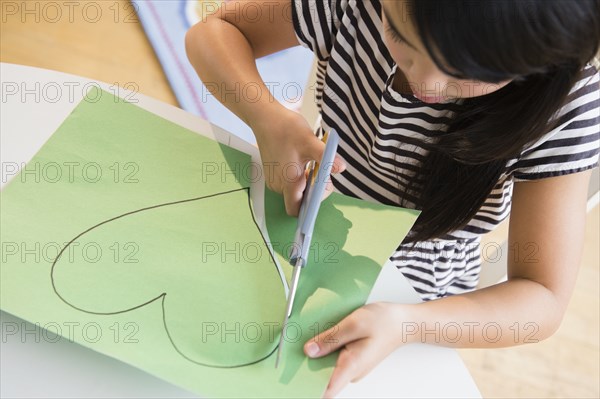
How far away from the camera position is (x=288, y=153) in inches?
23.5

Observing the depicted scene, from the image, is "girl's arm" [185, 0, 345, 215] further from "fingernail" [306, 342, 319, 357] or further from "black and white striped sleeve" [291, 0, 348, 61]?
"fingernail" [306, 342, 319, 357]

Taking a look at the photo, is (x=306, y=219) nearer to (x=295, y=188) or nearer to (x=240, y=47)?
(x=295, y=188)

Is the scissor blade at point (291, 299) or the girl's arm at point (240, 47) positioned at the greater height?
the girl's arm at point (240, 47)

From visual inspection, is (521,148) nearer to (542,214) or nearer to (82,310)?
(542,214)

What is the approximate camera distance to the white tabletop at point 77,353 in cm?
47

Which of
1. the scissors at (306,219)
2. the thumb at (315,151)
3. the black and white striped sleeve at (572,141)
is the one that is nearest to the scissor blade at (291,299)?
the scissors at (306,219)

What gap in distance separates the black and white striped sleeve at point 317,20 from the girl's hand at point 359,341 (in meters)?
0.31

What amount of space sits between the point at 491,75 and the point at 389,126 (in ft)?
0.74

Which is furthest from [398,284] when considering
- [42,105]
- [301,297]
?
Result: [42,105]

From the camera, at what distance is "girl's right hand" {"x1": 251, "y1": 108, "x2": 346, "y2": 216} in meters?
0.57

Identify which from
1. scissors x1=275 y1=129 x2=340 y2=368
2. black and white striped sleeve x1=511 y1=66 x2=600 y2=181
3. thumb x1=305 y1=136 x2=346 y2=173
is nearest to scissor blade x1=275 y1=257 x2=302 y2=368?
scissors x1=275 y1=129 x2=340 y2=368

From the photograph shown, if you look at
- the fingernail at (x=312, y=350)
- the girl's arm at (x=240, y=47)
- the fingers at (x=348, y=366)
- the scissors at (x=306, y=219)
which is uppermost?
the girl's arm at (x=240, y=47)

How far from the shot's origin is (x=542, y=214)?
2.00 feet

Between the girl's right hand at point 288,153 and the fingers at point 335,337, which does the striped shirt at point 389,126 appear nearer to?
the girl's right hand at point 288,153
